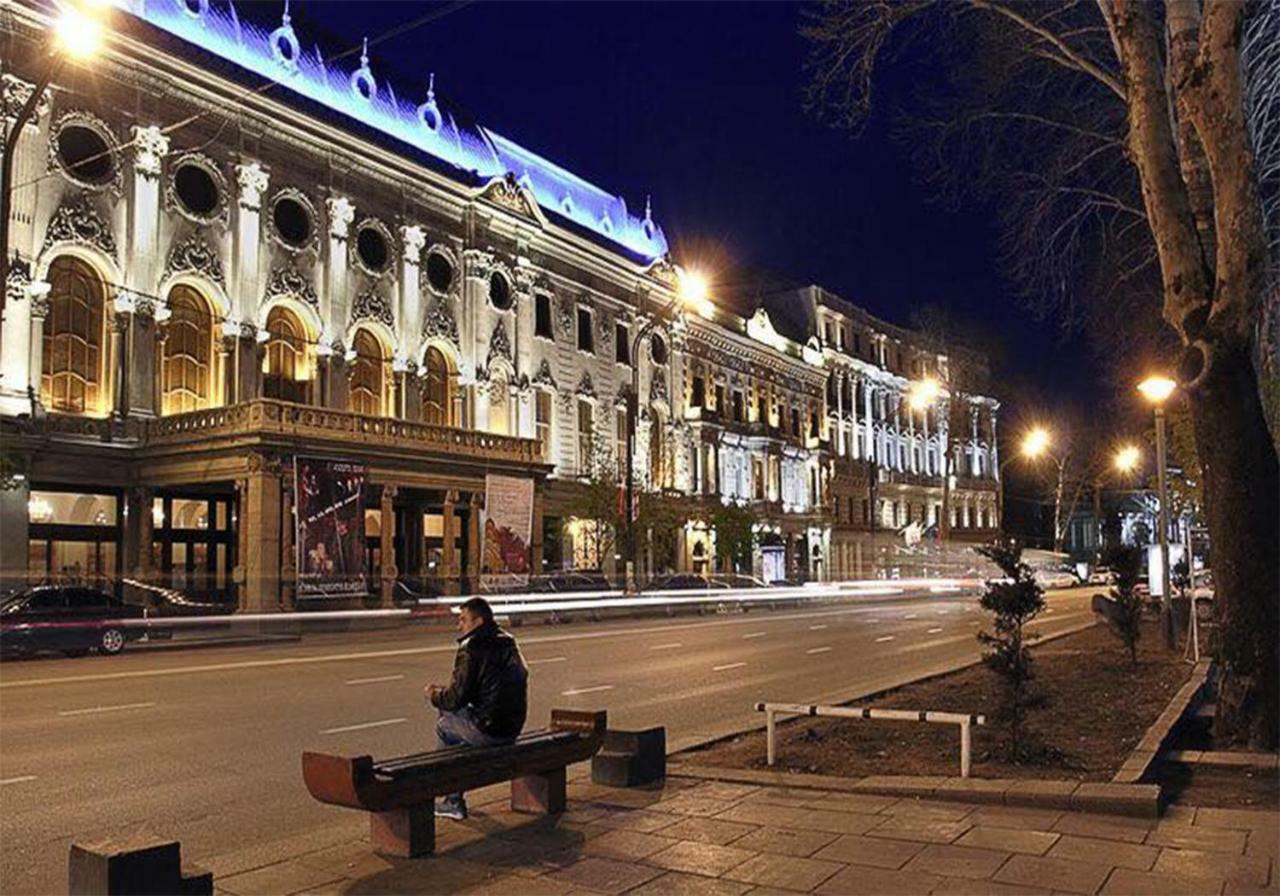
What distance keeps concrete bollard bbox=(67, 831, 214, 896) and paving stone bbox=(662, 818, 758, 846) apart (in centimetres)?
304

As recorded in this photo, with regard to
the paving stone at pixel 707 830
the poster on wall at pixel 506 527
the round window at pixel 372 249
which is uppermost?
the round window at pixel 372 249

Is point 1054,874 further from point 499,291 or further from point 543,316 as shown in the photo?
point 543,316

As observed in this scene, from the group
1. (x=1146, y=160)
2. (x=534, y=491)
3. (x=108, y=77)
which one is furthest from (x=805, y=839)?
(x=534, y=491)


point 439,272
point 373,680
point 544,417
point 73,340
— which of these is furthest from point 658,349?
point 373,680

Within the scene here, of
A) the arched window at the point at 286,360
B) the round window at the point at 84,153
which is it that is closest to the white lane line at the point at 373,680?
the round window at the point at 84,153

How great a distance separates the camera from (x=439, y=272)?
44.4 m

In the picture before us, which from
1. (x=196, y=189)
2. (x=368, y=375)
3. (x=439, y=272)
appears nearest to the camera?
(x=196, y=189)

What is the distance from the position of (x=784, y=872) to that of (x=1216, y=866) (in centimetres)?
245

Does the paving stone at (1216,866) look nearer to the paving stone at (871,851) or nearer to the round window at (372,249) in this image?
the paving stone at (871,851)

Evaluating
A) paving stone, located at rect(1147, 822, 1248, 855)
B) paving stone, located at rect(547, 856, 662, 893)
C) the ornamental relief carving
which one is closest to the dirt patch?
paving stone, located at rect(1147, 822, 1248, 855)

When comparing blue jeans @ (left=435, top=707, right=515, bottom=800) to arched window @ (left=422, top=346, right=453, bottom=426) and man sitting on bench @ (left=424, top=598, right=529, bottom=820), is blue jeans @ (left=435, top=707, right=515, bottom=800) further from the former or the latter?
arched window @ (left=422, top=346, right=453, bottom=426)

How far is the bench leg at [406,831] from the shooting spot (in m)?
6.94

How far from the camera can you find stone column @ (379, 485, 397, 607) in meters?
35.0

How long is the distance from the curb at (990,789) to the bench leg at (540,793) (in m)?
1.60
